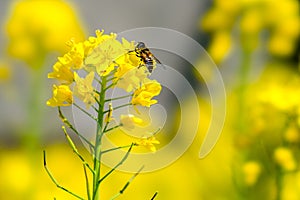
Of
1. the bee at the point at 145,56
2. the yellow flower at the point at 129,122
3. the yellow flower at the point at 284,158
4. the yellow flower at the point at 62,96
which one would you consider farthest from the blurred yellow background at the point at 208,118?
the yellow flower at the point at 62,96

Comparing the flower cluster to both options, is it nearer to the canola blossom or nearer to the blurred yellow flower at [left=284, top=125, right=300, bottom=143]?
the canola blossom

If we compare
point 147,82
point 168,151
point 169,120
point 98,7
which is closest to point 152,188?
point 168,151

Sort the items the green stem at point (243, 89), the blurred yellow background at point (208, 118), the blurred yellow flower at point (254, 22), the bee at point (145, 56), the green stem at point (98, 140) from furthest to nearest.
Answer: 1. the blurred yellow flower at point (254, 22)
2. the green stem at point (243, 89)
3. the blurred yellow background at point (208, 118)
4. the bee at point (145, 56)
5. the green stem at point (98, 140)

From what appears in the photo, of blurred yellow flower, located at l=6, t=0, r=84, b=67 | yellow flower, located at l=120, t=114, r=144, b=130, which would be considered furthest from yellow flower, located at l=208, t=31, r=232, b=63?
yellow flower, located at l=120, t=114, r=144, b=130

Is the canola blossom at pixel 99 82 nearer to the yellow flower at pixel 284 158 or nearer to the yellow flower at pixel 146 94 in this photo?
the yellow flower at pixel 146 94

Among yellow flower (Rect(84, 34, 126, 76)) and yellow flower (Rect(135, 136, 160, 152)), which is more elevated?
yellow flower (Rect(84, 34, 126, 76))

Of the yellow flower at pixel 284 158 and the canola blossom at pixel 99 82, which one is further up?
the yellow flower at pixel 284 158

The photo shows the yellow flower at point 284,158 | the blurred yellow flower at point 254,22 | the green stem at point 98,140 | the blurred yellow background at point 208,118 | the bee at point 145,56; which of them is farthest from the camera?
the blurred yellow flower at point 254,22
